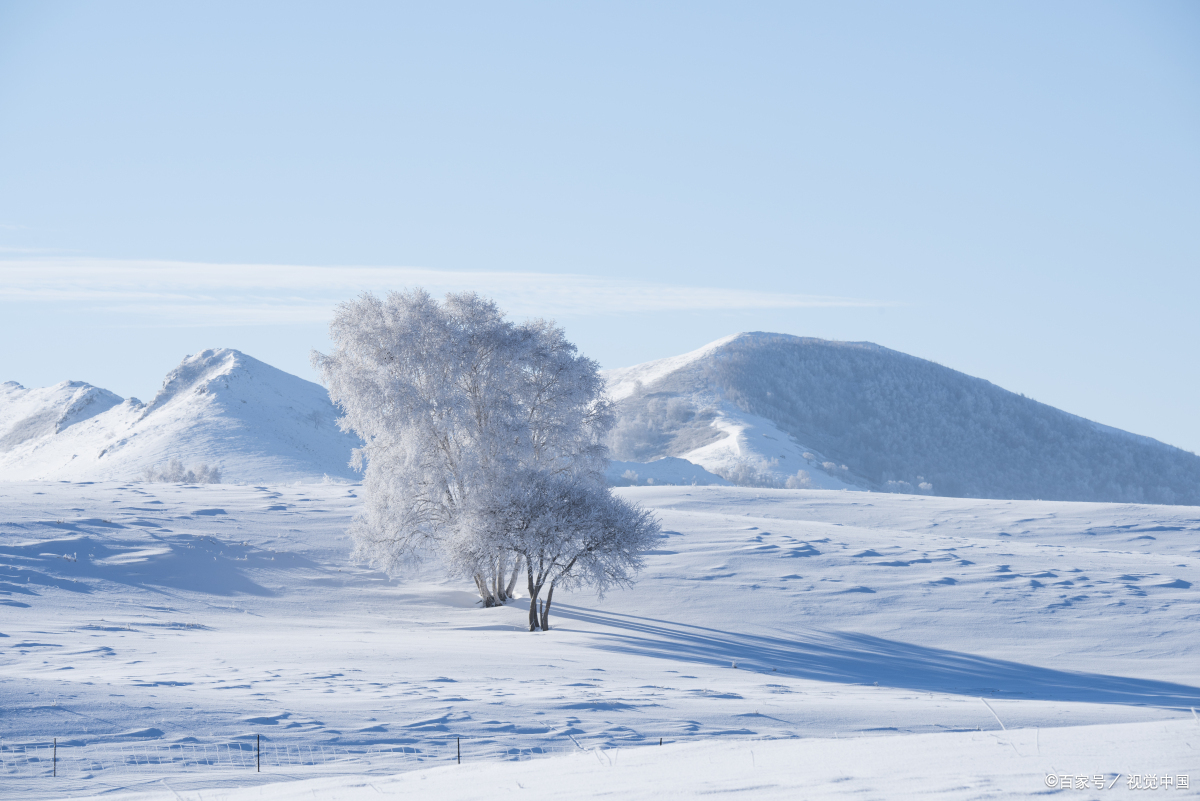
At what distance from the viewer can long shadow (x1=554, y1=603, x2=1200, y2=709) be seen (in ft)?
69.7

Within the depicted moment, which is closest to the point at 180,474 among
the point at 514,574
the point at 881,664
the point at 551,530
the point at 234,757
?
the point at 514,574

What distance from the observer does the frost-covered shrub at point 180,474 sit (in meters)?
85.5

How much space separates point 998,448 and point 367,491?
183m

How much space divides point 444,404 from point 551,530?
565 cm

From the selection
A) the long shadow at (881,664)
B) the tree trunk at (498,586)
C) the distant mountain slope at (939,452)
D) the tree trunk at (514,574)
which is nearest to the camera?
the long shadow at (881,664)

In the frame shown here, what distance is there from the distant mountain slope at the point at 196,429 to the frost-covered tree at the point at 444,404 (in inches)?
2395

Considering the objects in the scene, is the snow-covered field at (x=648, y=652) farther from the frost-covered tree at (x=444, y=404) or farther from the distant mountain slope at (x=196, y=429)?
the distant mountain slope at (x=196, y=429)

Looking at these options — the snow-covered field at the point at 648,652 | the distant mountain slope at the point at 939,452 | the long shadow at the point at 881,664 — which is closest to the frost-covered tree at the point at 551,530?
the snow-covered field at the point at 648,652

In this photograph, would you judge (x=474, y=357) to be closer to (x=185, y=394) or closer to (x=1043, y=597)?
(x=1043, y=597)

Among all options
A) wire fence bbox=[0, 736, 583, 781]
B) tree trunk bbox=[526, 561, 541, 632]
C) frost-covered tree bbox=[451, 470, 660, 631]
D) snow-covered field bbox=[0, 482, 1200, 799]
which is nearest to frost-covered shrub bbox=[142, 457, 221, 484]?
snow-covered field bbox=[0, 482, 1200, 799]

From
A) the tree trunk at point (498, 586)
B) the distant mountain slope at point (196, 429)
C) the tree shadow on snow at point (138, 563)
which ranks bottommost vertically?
the tree trunk at point (498, 586)

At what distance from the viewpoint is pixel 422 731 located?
13414 mm

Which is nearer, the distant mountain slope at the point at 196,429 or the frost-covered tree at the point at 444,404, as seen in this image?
the frost-covered tree at the point at 444,404

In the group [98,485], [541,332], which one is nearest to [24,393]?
[98,485]
